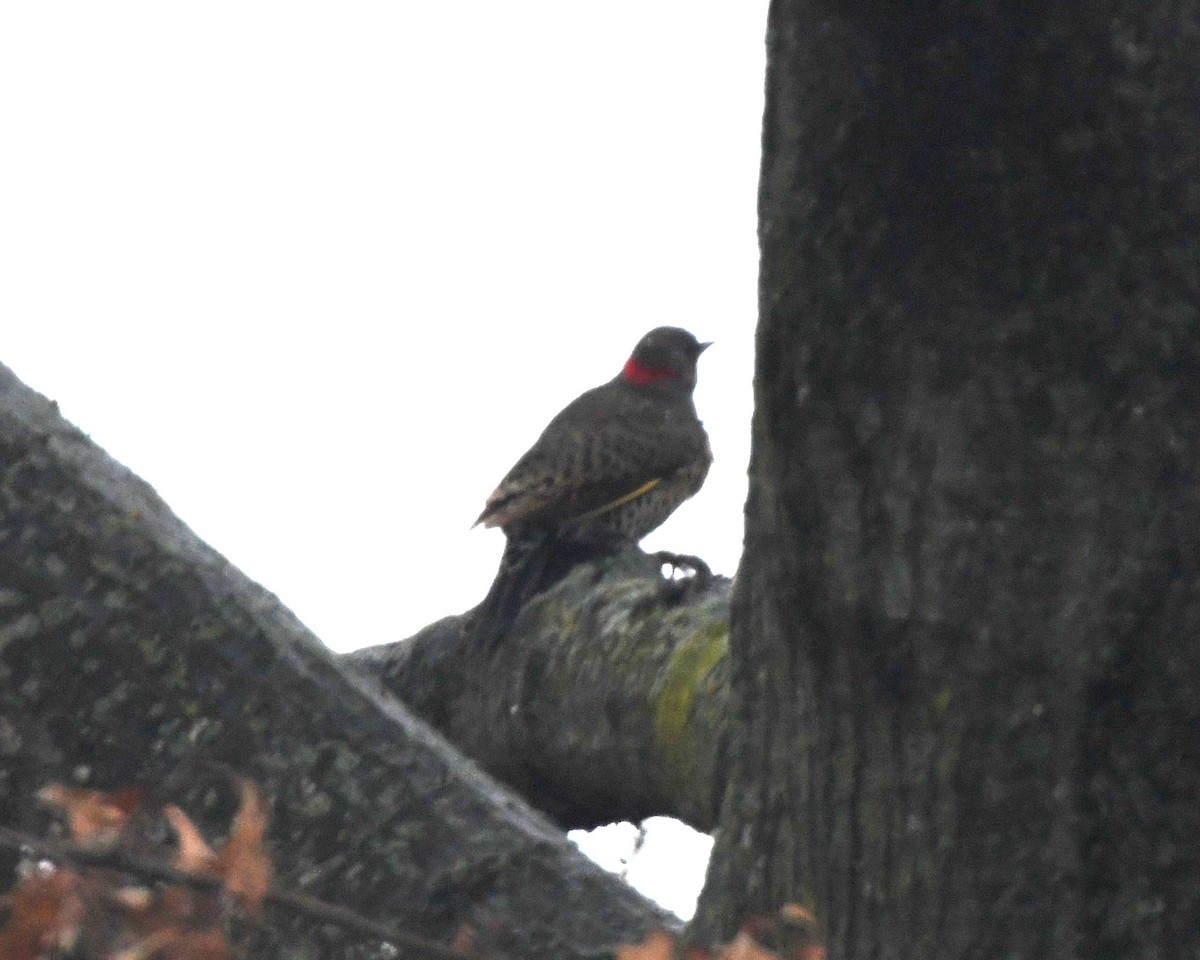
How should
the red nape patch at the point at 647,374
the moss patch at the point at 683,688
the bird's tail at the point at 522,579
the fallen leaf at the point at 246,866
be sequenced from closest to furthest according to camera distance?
1. the fallen leaf at the point at 246,866
2. the moss patch at the point at 683,688
3. the bird's tail at the point at 522,579
4. the red nape patch at the point at 647,374

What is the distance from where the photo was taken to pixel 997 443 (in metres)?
2.21

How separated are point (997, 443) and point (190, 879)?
0.99 meters

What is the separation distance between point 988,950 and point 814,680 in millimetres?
335

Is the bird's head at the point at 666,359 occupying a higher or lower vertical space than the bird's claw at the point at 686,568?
higher

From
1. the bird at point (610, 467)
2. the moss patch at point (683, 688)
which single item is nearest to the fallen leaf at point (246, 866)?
the moss patch at point (683, 688)

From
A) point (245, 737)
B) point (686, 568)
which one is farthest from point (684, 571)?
point (245, 737)

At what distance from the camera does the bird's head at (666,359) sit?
8984 millimetres

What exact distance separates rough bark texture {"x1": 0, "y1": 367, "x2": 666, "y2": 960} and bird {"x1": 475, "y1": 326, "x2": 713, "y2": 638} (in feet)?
11.9

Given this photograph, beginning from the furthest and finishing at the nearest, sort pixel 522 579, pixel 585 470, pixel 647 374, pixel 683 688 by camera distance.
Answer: pixel 647 374 → pixel 585 470 → pixel 522 579 → pixel 683 688

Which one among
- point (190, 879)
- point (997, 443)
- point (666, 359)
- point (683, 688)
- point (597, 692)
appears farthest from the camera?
point (666, 359)

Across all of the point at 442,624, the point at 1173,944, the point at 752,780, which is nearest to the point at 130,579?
the point at 752,780

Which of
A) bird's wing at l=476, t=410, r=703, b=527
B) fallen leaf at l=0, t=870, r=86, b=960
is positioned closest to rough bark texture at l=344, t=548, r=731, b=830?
fallen leaf at l=0, t=870, r=86, b=960

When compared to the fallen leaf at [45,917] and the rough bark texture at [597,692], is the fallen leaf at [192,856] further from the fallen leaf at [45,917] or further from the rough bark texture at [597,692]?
the rough bark texture at [597,692]

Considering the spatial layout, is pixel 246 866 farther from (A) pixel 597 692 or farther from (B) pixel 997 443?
(A) pixel 597 692
